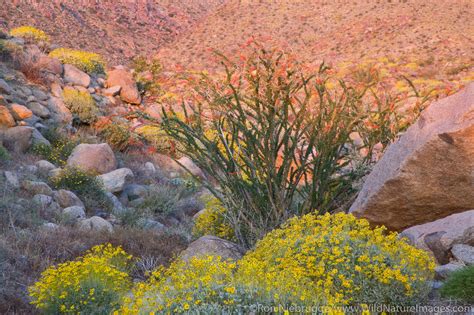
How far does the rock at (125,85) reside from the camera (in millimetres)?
17172

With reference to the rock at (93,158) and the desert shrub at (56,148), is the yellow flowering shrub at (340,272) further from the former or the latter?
the desert shrub at (56,148)

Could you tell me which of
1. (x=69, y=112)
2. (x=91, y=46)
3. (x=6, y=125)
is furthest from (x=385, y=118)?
(x=91, y=46)

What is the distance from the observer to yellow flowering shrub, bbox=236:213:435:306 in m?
3.34

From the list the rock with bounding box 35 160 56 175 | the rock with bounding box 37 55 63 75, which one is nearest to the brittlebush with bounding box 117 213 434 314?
the rock with bounding box 35 160 56 175

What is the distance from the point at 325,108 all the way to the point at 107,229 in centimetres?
305

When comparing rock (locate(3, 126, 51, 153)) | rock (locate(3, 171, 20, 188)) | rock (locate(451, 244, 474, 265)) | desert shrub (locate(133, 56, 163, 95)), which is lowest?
desert shrub (locate(133, 56, 163, 95))

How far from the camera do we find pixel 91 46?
2691cm

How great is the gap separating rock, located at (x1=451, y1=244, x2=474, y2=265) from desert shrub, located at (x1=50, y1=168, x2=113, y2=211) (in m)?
5.82

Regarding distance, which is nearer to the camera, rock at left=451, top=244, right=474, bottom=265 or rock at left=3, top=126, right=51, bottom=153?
rock at left=451, top=244, right=474, bottom=265

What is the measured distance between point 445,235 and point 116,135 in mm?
9550

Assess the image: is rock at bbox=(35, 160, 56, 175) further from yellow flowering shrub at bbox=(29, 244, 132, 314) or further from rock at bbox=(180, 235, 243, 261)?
yellow flowering shrub at bbox=(29, 244, 132, 314)

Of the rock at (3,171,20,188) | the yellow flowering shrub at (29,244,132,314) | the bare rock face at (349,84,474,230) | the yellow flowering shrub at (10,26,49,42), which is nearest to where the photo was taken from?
the yellow flowering shrub at (29,244,132,314)

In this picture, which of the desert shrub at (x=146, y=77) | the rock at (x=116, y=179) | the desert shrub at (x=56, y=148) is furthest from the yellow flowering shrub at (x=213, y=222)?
the desert shrub at (x=146, y=77)

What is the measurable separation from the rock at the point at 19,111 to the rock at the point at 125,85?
17.0ft
